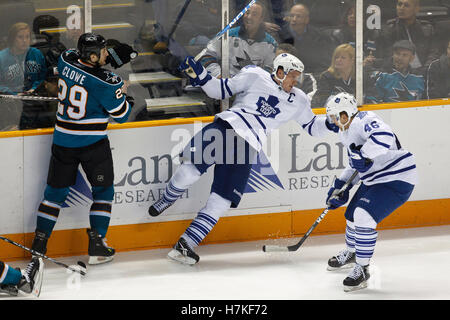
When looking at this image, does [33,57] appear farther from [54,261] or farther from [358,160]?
[358,160]

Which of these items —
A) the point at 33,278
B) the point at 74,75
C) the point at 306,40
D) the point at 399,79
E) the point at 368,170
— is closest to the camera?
the point at 33,278

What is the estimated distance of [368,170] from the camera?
18.2 feet

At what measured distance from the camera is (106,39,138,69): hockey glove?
18.8 feet

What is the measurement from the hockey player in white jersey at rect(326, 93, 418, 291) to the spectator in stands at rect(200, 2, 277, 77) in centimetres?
86

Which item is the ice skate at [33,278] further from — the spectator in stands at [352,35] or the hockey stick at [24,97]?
the spectator in stands at [352,35]

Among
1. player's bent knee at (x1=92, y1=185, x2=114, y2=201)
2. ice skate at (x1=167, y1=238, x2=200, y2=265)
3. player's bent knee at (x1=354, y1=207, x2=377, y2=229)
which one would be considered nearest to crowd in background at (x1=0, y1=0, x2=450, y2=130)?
player's bent knee at (x1=92, y1=185, x2=114, y2=201)

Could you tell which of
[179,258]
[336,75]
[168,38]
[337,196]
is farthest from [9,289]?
[336,75]

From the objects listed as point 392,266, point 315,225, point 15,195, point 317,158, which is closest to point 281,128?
point 317,158

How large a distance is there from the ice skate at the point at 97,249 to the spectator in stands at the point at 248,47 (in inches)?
46.9

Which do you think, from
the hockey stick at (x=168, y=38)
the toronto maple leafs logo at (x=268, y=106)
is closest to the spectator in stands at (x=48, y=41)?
the hockey stick at (x=168, y=38)

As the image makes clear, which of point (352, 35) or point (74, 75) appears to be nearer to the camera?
point (74, 75)

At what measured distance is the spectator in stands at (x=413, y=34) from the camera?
6512 mm

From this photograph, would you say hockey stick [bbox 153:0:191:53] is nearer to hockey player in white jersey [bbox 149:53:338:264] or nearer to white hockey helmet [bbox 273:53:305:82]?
hockey player in white jersey [bbox 149:53:338:264]

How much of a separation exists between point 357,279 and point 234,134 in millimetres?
1129
